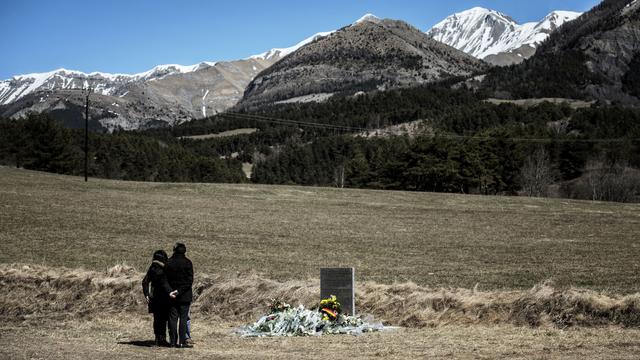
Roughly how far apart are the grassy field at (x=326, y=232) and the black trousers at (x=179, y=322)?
11.2 m

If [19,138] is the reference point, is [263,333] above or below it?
below

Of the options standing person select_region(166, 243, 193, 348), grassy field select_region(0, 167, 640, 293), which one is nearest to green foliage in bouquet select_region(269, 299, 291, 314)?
standing person select_region(166, 243, 193, 348)

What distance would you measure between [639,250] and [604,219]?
2031 cm

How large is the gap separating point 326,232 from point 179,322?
31.2m

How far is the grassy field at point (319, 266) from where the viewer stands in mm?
17828

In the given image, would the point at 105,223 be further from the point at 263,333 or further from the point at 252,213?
the point at 263,333

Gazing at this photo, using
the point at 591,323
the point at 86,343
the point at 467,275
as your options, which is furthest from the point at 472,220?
the point at 86,343

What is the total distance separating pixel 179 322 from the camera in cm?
1831

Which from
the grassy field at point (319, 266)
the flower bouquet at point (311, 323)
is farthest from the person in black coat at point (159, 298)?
the flower bouquet at point (311, 323)

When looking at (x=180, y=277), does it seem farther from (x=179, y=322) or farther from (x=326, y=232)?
(x=326, y=232)

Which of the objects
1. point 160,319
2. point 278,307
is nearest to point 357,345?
point 278,307

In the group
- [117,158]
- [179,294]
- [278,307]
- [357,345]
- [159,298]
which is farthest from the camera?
[117,158]

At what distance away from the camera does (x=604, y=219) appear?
59.9 meters

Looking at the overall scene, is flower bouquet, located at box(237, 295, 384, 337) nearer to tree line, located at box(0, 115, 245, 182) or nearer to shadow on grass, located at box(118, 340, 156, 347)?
shadow on grass, located at box(118, 340, 156, 347)
